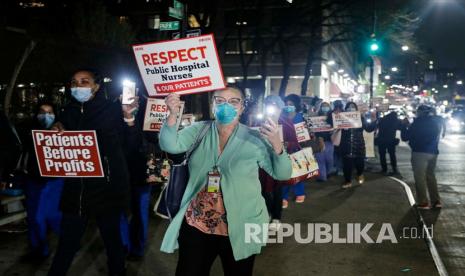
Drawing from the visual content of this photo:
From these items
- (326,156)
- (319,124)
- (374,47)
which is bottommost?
(326,156)

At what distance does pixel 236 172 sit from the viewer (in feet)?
11.3

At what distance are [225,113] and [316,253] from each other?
3354 millimetres

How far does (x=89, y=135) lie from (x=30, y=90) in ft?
28.4

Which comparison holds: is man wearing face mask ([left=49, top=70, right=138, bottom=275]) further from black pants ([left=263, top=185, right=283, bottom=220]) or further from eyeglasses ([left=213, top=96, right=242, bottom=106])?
black pants ([left=263, top=185, right=283, bottom=220])

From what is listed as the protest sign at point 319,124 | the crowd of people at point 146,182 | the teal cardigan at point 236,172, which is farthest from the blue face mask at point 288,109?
the teal cardigan at point 236,172

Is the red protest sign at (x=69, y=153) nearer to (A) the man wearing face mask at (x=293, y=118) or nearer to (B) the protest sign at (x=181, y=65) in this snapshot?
(B) the protest sign at (x=181, y=65)

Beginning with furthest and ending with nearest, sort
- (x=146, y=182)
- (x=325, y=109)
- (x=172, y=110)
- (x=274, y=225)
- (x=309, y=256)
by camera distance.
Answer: (x=325, y=109), (x=274, y=225), (x=309, y=256), (x=146, y=182), (x=172, y=110)

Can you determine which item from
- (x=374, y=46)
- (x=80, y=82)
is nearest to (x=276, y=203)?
(x=80, y=82)

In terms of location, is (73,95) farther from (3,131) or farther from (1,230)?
(1,230)

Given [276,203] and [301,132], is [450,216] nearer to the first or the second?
[301,132]

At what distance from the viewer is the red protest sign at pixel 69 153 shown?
424cm

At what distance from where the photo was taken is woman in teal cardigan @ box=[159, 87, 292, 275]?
3.41 m

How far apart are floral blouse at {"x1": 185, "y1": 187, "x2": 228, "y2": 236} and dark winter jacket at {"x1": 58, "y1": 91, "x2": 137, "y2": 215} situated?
44.3 inches

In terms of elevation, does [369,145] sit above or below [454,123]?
above
